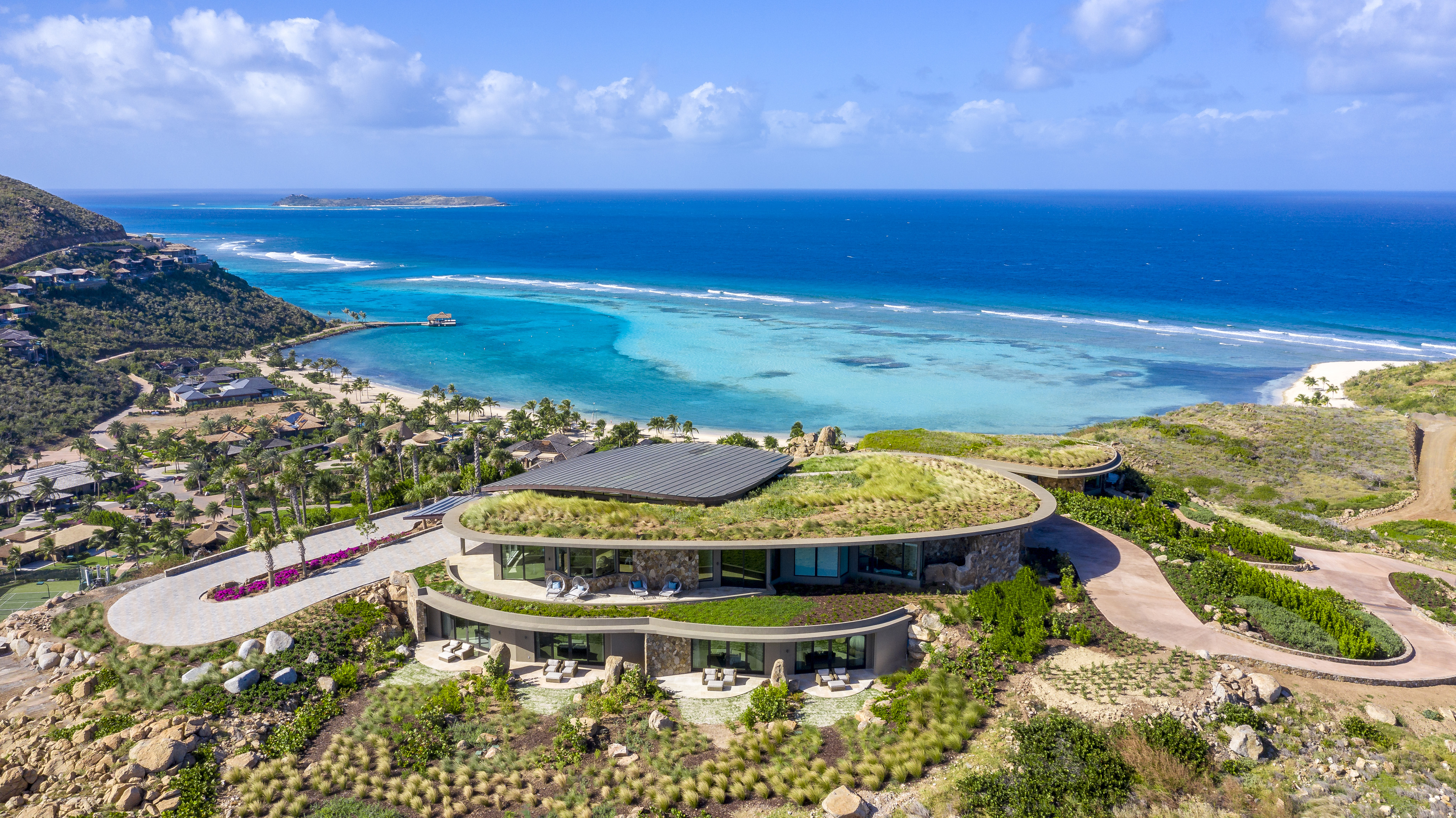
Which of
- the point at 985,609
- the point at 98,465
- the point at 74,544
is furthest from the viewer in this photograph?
the point at 98,465

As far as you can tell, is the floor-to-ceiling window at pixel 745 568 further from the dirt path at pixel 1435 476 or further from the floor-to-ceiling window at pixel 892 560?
the dirt path at pixel 1435 476

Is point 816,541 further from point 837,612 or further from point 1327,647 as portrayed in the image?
point 1327,647

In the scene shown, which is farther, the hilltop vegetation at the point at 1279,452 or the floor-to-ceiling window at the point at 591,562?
the hilltop vegetation at the point at 1279,452

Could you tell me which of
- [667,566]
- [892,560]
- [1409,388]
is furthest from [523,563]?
[1409,388]

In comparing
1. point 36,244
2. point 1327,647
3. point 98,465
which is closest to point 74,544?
point 98,465

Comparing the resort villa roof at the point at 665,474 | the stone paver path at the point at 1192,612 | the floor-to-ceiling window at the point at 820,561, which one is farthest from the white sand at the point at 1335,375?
the floor-to-ceiling window at the point at 820,561

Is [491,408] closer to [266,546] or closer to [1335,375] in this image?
[266,546]
